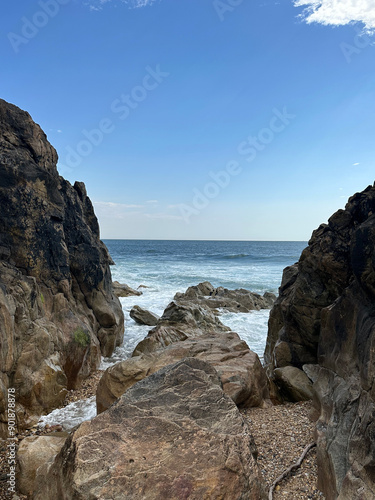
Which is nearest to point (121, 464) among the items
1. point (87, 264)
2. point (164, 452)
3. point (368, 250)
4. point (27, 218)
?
point (164, 452)

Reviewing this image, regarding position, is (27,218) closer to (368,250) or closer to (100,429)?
(100,429)

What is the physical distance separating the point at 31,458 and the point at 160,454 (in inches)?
107

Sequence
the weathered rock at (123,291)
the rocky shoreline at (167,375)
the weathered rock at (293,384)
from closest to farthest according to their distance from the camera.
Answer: the rocky shoreline at (167,375)
the weathered rock at (293,384)
the weathered rock at (123,291)

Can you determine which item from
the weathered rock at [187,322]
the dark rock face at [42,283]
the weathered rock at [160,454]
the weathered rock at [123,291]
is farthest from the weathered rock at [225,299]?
the weathered rock at [160,454]

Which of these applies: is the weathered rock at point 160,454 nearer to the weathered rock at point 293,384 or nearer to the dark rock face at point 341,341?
the dark rock face at point 341,341

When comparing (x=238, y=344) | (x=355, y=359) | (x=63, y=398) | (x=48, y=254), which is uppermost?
(x=48, y=254)

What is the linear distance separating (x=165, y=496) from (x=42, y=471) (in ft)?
5.43

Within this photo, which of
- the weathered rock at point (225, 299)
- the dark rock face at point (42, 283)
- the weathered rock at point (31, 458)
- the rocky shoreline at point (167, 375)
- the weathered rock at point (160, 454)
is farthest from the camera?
the weathered rock at point (225, 299)

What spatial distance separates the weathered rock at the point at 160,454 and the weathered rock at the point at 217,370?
222 centimetres

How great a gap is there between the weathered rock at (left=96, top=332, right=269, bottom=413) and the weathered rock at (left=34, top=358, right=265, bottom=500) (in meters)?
2.22

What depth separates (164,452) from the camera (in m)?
3.04

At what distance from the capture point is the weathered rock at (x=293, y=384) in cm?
677

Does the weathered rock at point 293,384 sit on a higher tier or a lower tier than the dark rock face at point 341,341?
lower

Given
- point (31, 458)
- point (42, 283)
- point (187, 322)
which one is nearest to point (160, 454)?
point (31, 458)
